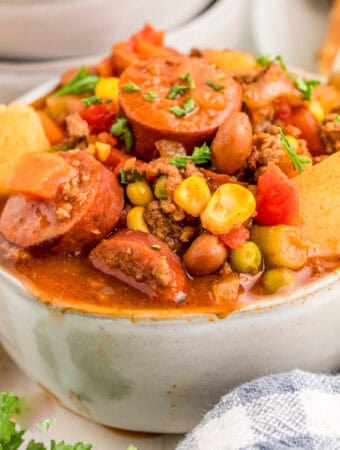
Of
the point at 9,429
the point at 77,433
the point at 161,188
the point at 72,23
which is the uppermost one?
the point at 161,188

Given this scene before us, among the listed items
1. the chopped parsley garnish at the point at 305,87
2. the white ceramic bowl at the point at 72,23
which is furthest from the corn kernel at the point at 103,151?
the white ceramic bowl at the point at 72,23

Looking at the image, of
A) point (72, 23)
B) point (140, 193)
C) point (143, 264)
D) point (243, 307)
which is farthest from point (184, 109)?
point (72, 23)

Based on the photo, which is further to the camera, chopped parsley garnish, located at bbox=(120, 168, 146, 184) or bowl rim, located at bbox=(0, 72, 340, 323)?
chopped parsley garnish, located at bbox=(120, 168, 146, 184)

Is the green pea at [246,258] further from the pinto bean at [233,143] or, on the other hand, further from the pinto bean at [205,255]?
the pinto bean at [233,143]

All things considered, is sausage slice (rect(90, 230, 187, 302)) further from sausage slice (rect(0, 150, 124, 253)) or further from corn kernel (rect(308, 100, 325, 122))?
corn kernel (rect(308, 100, 325, 122))

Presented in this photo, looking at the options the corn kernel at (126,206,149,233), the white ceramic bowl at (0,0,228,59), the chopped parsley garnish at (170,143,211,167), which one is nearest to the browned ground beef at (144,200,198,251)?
the corn kernel at (126,206,149,233)

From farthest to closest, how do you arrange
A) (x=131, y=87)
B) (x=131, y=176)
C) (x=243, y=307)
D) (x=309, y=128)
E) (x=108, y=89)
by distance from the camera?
(x=108, y=89) < (x=309, y=128) < (x=131, y=87) < (x=131, y=176) < (x=243, y=307)

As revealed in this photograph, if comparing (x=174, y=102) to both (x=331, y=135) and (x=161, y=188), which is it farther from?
(x=331, y=135)
